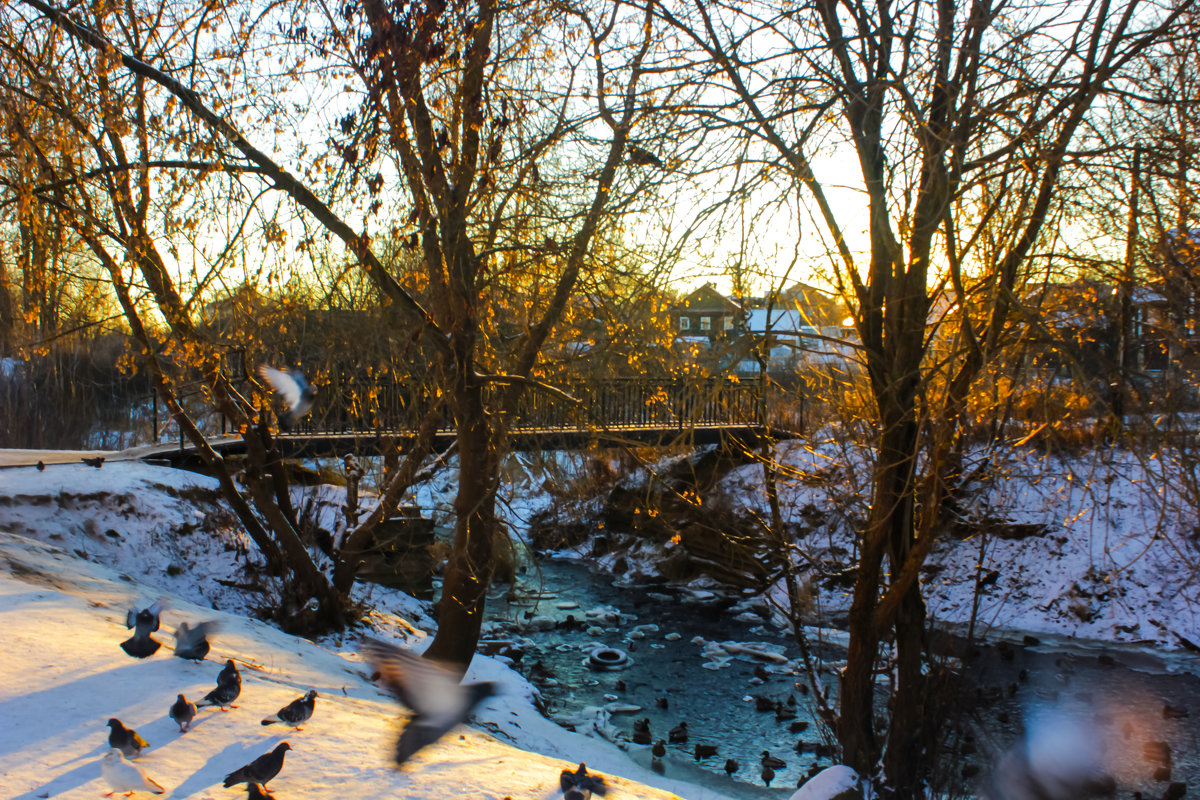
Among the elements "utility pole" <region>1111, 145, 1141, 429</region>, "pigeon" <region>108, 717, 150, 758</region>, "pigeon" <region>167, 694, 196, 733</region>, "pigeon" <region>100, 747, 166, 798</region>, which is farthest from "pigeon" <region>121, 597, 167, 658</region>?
"utility pole" <region>1111, 145, 1141, 429</region>

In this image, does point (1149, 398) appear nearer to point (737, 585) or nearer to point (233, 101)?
point (233, 101)

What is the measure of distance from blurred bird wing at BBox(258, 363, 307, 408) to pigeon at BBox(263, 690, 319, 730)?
3824mm

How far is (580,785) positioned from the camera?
190 inches

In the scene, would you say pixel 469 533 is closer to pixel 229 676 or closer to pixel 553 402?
pixel 553 402

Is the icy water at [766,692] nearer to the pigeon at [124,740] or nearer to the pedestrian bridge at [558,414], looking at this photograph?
the pedestrian bridge at [558,414]

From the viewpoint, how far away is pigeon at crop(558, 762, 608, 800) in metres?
4.67

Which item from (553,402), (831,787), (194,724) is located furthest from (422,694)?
(553,402)

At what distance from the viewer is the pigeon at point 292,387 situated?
8.12 metres

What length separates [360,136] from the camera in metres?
5.68

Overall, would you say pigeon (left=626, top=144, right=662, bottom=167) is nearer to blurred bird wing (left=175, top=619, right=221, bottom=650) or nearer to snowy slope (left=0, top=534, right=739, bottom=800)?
snowy slope (left=0, top=534, right=739, bottom=800)

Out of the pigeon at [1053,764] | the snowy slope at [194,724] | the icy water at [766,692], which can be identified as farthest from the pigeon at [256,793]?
the pigeon at [1053,764]

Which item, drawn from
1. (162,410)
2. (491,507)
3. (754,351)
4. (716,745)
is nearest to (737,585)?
(716,745)

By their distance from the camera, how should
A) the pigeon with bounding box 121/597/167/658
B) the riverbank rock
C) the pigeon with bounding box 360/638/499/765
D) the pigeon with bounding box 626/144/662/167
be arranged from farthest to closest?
the pigeon with bounding box 626/144/662/167, the pigeon with bounding box 121/597/167/658, the pigeon with bounding box 360/638/499/765, the riverbank rock

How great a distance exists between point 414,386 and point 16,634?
3.58 meters
